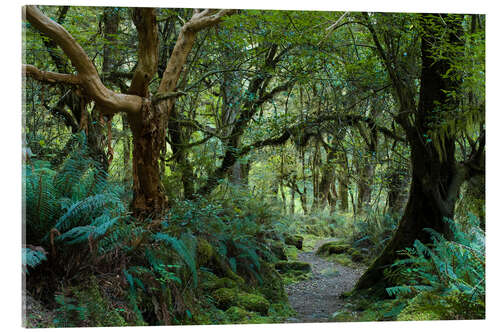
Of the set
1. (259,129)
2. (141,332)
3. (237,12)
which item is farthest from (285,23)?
(141,332)

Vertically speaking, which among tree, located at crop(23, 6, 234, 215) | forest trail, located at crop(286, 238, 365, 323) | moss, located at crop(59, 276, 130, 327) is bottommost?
forest trail, located at crop(286, 238, 365, 323)

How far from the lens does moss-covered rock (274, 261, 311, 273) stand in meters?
4.63

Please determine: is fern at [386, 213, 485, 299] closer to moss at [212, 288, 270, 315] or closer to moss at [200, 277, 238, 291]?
moss at [212, 288, 270, 315]

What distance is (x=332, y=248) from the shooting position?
18.4ft

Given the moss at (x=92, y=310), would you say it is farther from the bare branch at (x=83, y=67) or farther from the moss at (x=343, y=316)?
the moss at (x=343, y=316)

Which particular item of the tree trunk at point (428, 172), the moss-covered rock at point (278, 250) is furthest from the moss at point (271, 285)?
the tree trunk at point (428, 172)

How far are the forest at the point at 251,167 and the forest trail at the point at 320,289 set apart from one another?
0.03 metres

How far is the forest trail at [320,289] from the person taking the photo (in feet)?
11.1

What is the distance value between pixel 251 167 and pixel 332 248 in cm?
166

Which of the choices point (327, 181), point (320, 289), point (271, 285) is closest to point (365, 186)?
point (327, 181)

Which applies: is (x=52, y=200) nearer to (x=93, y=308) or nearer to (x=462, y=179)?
(x=93, y=308)

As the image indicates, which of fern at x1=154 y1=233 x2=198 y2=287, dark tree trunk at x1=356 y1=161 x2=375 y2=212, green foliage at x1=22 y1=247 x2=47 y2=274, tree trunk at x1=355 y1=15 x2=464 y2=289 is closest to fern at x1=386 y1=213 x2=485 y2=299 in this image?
tree trunk at x1=355 y1=15 x2=464 y2=289

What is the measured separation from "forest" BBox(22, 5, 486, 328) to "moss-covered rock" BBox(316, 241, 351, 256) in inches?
1.4
